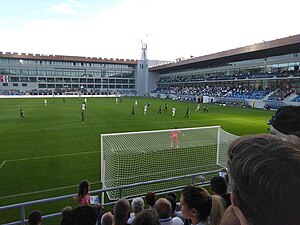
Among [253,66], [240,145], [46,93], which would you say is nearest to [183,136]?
[240,145]

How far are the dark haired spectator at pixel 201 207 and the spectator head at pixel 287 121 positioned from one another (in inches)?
48.2

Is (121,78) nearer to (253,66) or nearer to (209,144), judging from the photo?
(253,66)

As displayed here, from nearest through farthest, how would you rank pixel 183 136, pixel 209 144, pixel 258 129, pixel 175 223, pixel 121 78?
pixel 175 223 < pixel 209 144 < pixel 183 136 < pixel 258 129 < pixel 121 78

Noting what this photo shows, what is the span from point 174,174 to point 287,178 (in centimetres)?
1016

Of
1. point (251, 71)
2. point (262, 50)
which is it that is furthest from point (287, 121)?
point (251, 71)

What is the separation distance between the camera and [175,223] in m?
3.95

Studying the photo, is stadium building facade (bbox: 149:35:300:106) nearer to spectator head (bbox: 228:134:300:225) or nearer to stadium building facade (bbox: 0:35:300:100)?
stadium building facade (bbox: 0:35:300:100)

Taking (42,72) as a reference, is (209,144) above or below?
below

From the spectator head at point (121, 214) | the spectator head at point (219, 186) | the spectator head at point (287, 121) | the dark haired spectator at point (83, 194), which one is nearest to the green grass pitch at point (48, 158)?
the dark haired spectator at point (83, 194)

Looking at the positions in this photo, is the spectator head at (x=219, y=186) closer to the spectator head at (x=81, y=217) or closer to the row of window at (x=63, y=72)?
the spectator head at (x=81, y=217)

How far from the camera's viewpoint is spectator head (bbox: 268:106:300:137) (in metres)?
2.18

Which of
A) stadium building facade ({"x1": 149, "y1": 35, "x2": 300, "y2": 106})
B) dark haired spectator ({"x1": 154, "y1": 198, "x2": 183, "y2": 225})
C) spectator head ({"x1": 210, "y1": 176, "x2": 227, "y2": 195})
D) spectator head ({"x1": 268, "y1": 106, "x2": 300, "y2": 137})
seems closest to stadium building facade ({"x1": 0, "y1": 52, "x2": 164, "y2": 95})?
stadium building facade ({"x1": 149, "y1": 35, "x2": 300, "y2": 106})

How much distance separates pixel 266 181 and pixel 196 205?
2.23 metres

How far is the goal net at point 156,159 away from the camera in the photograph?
9578 millimetres
